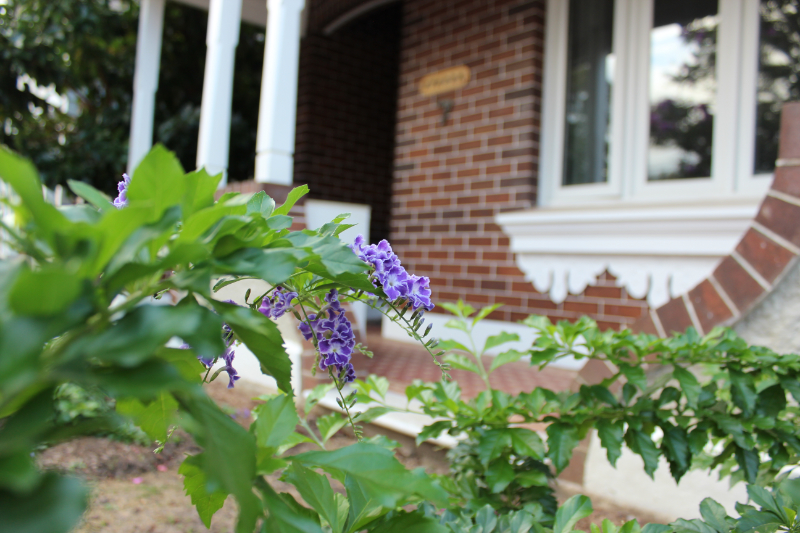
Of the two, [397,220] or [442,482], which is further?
[397,220]

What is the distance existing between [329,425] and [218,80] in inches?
126

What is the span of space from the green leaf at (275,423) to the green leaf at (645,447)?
2.57 ft

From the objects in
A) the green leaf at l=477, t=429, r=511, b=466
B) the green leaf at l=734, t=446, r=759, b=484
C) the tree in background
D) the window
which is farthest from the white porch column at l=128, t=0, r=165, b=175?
the green leaf at l=734, t=446, r=759, b=484

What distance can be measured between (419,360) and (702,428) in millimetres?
2472

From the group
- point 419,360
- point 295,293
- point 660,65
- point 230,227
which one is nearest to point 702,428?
point 295,293

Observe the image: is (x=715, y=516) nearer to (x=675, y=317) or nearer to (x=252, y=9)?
(x=675, y=317)

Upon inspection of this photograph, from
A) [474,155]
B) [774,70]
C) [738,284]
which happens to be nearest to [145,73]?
[474,155]

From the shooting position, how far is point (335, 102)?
5859 millimetres

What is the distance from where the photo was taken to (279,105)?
3.23 metres

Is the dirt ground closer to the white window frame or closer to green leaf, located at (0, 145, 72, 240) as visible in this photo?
green leaf, located at (0, 145, 72, 240)

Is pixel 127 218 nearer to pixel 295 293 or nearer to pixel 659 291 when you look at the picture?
pixel 295 293

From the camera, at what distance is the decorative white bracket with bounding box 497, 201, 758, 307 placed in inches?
116

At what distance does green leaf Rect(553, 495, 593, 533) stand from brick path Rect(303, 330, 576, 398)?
1.74 metres

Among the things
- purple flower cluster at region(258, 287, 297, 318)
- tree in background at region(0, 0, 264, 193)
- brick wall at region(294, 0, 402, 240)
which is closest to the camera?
purple flower cluster at region(258, 287, 297, 318)
